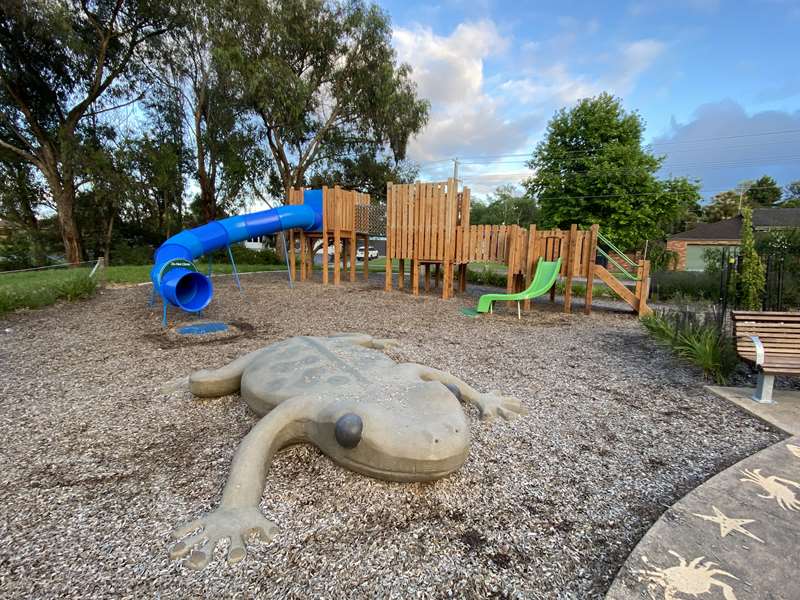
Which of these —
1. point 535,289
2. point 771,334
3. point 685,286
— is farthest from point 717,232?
point 771,334

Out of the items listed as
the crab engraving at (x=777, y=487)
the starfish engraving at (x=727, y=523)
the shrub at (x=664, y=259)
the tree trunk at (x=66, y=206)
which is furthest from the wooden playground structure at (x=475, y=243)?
the shrub at (x=664, y=259)

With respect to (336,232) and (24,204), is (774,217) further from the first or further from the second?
→ (24,204)

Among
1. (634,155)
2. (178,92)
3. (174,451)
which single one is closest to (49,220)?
(178,92)

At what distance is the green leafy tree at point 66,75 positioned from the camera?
50.2ft

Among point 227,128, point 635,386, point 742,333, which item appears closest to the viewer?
point 742,333

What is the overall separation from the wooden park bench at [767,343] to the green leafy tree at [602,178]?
18.6 metres

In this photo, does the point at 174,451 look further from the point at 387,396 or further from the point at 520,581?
the point at 520,581

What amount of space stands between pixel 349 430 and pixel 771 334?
422cm

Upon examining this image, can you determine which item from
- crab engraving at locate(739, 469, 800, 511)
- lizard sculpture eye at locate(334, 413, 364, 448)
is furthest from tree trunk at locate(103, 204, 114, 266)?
crab engraving at locate(739, 469, 800, 511)

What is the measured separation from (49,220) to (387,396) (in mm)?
27007

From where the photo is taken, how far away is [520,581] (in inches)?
68.4

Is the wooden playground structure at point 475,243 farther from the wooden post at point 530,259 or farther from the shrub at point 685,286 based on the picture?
the shrub at point 685,286

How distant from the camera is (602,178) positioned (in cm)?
2089

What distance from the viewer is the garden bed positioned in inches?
69.1
